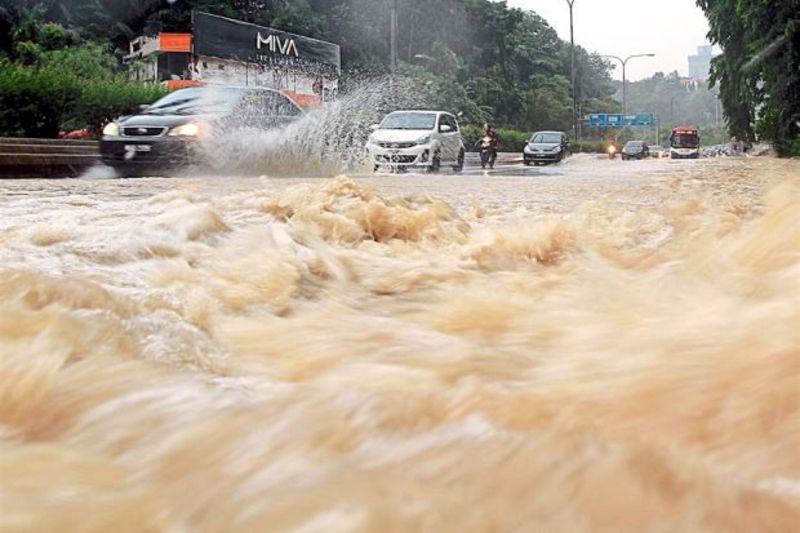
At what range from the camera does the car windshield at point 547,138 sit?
2845cm

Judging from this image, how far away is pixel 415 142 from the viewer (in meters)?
16.6

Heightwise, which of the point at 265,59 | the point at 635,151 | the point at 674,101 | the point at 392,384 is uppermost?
the point at 674,101

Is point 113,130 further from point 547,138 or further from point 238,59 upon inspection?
point 238,59

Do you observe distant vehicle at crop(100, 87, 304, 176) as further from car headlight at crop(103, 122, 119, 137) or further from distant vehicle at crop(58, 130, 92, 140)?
distant vehicle at crop(58, 130, 92, 140)

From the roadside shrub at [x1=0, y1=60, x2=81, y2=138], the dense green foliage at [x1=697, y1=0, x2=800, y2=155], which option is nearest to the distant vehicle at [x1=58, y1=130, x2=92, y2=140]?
the roadside shrub at [x1=0, y1=60, x2=81, y2=138]

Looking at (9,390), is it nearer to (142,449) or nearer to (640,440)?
(142,449)

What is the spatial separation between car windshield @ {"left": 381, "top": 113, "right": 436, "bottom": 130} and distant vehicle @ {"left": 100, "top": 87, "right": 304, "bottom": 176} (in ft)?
16.2

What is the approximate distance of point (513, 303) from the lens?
118 inches

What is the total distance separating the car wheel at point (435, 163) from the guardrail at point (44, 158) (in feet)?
19.8

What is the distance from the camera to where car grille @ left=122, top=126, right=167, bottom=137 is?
39.2 feet

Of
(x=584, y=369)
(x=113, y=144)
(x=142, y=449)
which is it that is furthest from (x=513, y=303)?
(x=113, y=144)

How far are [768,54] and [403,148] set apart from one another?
955 cm

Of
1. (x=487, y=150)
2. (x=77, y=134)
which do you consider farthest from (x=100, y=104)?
(x=487, y=150)

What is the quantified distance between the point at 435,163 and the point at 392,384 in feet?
49.6
